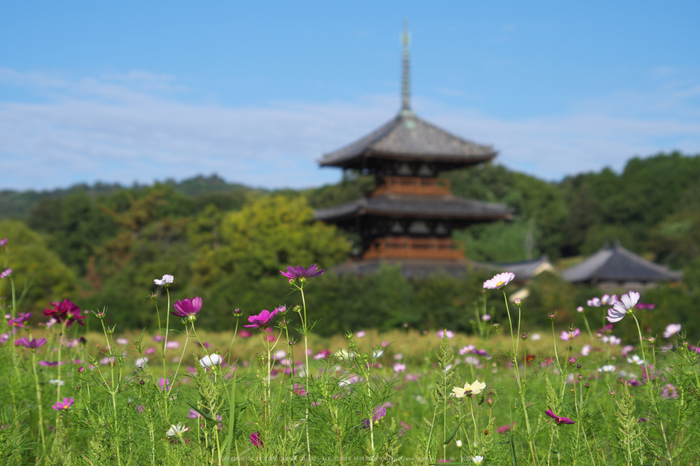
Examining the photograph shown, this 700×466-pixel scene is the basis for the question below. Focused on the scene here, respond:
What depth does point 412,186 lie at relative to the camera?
2256 centimetres

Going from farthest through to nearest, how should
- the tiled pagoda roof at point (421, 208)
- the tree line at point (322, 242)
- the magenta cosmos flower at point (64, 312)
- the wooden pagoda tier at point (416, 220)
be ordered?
the wooden pagoda tier at point (416, 220) → the tiled pagoda roof at point (421, 208) → the tree line at point (322, 242) → the magenta cosmos flower at point (64, 312)

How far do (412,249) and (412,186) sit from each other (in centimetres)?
224

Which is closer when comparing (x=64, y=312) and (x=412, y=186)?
(x=64, y=312)

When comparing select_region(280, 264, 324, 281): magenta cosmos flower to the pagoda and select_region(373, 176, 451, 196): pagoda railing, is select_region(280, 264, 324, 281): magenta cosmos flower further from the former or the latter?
select_region(373, 176, 451, 196): pagoda railing

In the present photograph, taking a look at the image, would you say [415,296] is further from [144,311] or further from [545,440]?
[545,440]

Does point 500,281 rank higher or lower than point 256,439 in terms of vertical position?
higher

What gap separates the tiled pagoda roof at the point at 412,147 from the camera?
21703mm

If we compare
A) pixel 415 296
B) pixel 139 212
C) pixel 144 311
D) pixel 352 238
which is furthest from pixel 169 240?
pixel 415 296

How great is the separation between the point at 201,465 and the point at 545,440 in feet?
4.88

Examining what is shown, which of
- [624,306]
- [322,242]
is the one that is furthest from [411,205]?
[624,306]

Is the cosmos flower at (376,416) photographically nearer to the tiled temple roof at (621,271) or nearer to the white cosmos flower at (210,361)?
the white cosmos flower at (210,361)

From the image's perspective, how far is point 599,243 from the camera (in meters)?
55.5

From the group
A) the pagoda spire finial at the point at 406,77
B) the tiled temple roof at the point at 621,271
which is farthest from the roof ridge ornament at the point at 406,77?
the tiled temple roof at the point at 621,271

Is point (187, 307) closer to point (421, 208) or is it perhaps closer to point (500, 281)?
point (500, 281)
